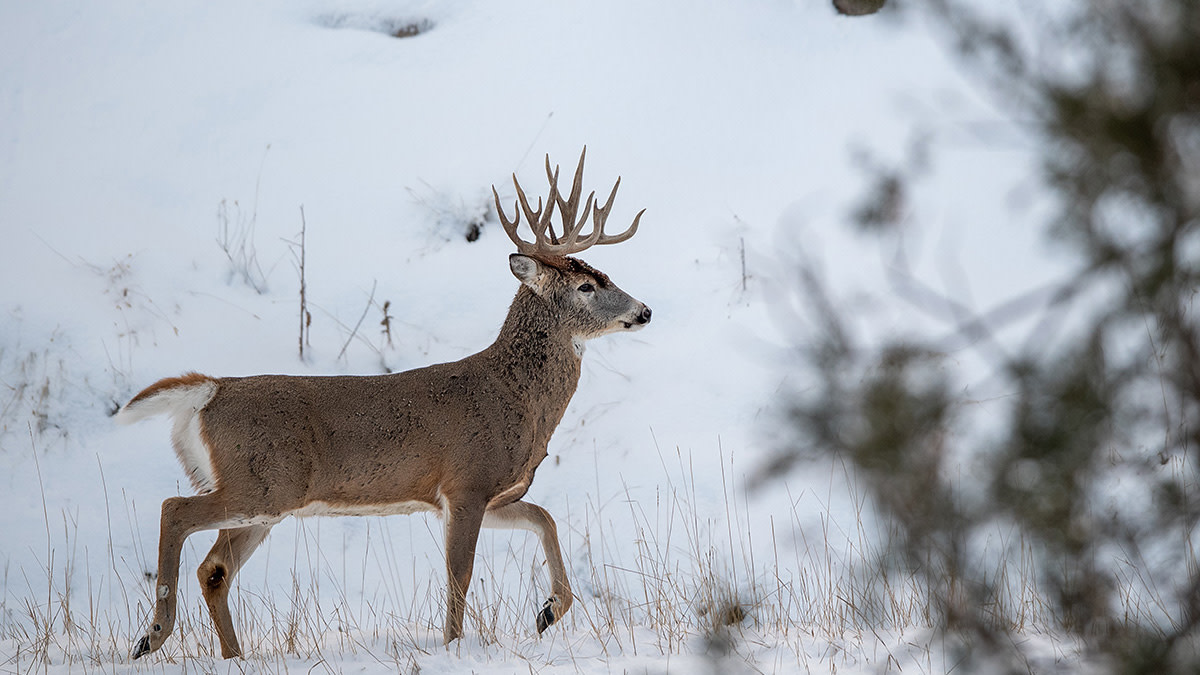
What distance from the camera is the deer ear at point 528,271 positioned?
18.2 ft

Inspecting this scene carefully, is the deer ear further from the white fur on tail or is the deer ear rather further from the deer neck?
the white fur on tail

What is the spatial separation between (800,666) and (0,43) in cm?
1313

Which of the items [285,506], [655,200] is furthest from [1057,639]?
[655,200]

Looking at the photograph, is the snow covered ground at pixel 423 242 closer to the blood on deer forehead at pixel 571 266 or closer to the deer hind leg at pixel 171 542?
the deer hind leg at pixel 171 542

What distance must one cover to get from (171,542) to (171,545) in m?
0.01

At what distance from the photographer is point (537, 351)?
5578 millimetres

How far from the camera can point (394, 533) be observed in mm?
8867

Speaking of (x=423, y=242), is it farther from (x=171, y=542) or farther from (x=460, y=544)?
(x=171, y=542)

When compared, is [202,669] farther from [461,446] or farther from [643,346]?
[643,346]

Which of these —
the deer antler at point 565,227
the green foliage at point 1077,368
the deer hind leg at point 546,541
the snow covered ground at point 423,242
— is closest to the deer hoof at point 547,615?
the deer hind leg at point 546,541

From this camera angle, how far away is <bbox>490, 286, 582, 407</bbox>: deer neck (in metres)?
5.49

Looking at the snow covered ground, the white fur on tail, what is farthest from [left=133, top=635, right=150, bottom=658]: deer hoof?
the white fur on tail

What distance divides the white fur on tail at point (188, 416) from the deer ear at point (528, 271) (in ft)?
5.01

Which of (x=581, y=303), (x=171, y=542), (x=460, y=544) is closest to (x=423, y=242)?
(x=581, y=303)
